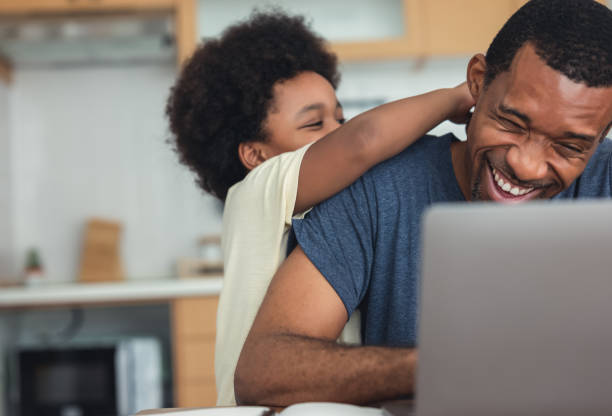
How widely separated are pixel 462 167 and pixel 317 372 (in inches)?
19.3

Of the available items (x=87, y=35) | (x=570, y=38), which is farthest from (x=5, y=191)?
(x=570, y=38)

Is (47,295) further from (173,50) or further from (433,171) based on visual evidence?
(433,171)

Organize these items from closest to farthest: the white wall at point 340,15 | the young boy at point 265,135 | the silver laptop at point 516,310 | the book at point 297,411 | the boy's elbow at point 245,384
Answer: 1. the silver laptop at point 516,310
2. the book at point 297,411
3. the boy's elbow at point 245,384
4. the young boy at point 265,135
5. the white wall at point 340,15

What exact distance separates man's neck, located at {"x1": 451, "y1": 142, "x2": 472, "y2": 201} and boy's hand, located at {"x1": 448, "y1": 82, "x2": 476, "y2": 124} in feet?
0.18

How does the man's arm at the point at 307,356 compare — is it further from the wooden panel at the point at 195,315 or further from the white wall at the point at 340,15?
the white wall at the point at 340,15

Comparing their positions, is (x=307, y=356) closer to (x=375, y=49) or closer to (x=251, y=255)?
(x=251, y=255)

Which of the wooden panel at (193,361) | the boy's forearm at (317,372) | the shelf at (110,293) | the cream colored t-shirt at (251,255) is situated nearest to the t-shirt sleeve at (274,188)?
the cream colored t-shirt at (251,255)

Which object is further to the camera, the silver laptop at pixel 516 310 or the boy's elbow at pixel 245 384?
the boy's elbow at pixel 245 384

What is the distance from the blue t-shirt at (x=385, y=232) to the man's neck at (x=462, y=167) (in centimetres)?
1

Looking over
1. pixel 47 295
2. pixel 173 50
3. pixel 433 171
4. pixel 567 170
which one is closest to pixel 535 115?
pixel 567 170

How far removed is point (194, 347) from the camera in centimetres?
313

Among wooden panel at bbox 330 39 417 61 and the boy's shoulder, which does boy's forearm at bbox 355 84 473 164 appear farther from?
wooden panel at bbox 330 39 417 61

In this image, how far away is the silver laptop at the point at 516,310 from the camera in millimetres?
479

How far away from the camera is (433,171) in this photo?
3.65 feet
